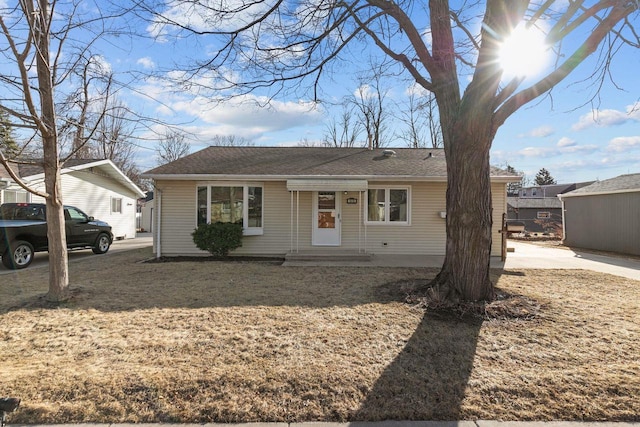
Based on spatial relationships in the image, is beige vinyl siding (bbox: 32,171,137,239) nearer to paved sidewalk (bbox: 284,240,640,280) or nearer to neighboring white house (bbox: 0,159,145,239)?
neighboring white house (bbox: 0,159,145,239)

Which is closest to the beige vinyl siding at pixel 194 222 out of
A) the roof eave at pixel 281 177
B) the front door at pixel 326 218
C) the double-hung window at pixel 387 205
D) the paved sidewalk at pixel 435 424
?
the roof eave at pixel 281 177

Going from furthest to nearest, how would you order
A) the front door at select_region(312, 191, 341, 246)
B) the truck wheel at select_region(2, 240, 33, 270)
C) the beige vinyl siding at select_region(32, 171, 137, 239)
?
the beige vinyl siding at select_region(32, 171, 137, 239), the front door at select_region(312, 191, 341, 246), the truck wheel at select_region(2, 240, 33, 270)

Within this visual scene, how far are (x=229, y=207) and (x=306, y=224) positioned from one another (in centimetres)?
241

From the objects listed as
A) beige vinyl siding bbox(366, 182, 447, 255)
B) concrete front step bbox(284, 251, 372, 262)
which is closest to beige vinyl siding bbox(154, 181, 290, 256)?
concrete front step bbox(284, 251, 372, 262)

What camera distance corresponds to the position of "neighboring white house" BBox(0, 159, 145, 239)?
47.3 feet

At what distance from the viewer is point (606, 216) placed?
15102 millimetres

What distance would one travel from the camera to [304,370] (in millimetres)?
3312

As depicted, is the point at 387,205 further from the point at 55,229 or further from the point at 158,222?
the point at 55,229

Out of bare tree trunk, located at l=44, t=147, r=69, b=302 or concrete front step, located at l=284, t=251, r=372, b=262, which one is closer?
bare tree trunk, located at l=44, t=147, r=69, b=302

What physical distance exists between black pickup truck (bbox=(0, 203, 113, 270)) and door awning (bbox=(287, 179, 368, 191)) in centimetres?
691

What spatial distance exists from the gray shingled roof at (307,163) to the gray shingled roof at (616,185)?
22.9 feet

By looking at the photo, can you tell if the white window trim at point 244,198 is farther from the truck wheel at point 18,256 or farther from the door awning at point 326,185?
the truck wheel at point 18,256

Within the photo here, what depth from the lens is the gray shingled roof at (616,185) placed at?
562 inches

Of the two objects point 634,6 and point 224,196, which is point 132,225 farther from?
point 634,6
